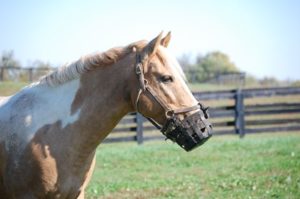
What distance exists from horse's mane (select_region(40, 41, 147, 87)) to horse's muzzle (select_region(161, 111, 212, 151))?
0.69 meters

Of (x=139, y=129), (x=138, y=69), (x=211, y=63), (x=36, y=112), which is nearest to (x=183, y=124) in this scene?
(x=138, y=69)

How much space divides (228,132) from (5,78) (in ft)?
57.5

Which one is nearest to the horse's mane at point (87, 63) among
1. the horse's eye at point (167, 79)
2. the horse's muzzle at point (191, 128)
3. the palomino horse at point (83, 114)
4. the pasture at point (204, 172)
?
the palomino horse at point (83, 114)

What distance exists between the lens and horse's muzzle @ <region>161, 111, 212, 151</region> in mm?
3605

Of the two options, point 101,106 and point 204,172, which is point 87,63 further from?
point 204,172

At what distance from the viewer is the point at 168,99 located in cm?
364

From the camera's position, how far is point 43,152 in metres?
3.63

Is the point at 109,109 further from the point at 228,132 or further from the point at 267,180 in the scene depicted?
the point at 228,132

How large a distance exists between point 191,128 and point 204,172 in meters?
5.16

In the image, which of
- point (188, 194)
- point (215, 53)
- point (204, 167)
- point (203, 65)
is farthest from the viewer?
→ point (215, 53)

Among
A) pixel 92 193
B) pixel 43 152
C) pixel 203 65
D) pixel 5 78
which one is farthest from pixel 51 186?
pixel 203 65

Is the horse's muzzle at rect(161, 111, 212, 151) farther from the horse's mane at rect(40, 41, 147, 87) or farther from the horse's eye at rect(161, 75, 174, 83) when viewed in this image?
the horse's mane at rect(40, 41, 147, 87)

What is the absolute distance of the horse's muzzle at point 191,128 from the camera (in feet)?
11.8

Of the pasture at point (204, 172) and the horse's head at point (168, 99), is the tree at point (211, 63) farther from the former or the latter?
the horse's head at point (168, 99)
